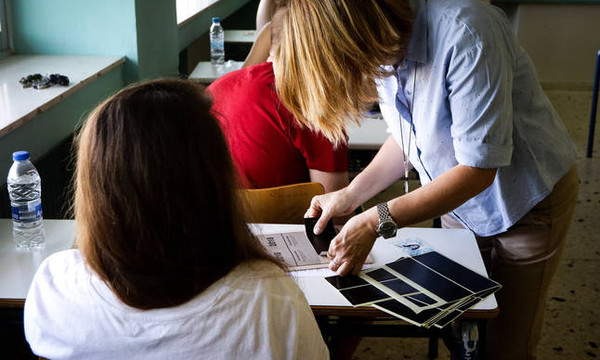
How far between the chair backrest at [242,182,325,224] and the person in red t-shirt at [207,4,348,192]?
17 cm

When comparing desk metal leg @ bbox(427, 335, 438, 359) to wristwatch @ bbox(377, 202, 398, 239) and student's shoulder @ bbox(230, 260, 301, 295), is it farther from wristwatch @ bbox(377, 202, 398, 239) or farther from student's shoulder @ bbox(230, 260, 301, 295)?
student's shoulder @ bbox(230, 260, 301, 295)

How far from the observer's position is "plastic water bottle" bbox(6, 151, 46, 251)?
5.57ft

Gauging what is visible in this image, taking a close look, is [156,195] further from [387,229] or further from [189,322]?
[387,229]

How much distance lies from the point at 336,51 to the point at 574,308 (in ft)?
6.40

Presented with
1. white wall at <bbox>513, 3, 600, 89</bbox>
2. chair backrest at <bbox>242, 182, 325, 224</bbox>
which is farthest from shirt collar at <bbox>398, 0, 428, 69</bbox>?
white wall at <bbox>513, 3, 600, 89</bbox>

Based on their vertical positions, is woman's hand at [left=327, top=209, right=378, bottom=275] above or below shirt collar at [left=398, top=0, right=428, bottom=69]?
below

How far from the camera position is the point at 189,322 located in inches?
37.1

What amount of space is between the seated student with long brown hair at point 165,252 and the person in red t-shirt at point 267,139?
3.15ft

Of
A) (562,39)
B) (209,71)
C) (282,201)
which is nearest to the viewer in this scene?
(282,201)

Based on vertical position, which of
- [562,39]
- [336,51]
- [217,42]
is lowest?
[562,39]

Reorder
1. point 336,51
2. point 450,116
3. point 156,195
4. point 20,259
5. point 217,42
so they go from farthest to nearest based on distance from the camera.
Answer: point 217,42 < point 20,259 < point 450,116 < point 336,51 < point 156,195

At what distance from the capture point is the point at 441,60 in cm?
138

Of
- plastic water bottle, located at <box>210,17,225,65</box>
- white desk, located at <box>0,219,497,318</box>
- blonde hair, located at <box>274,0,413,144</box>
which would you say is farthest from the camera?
plastic water bottle, located at <box>210,17,225,65</box>

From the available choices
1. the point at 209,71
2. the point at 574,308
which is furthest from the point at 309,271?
→ the point at 209,71
